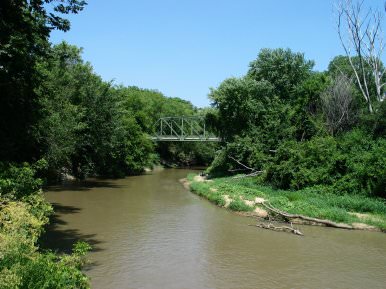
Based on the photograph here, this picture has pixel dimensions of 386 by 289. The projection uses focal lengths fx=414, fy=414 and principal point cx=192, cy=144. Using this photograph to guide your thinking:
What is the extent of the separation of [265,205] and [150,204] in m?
8.36

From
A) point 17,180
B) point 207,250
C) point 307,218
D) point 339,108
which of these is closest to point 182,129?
point 339,108

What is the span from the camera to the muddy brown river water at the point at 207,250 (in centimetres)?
1272

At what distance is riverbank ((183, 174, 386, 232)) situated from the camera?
20.8m

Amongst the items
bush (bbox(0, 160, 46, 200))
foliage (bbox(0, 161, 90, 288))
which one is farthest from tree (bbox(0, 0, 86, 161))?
foliage (bbox(0, 161, 90, 288))

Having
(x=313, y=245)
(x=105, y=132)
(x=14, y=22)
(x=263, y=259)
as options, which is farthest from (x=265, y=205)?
(x=105, y=132)

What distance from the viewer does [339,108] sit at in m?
33.4

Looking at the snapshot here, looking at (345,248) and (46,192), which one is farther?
(46,192)

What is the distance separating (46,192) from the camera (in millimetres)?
30688

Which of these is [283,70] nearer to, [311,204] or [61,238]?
[311,204]

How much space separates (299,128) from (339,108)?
360 centimetres

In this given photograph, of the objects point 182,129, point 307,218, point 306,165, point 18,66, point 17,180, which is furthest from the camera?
point 182,129

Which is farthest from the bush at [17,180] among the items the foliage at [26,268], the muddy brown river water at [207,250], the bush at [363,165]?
the bush at [363,165]

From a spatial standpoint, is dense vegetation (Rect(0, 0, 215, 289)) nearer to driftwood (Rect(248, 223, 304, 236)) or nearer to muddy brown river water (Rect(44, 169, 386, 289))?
muddy brown river water (Rect(44, 169, 386, 289))

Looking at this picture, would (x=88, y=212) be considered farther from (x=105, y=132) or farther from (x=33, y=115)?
(x=105, y=132)
